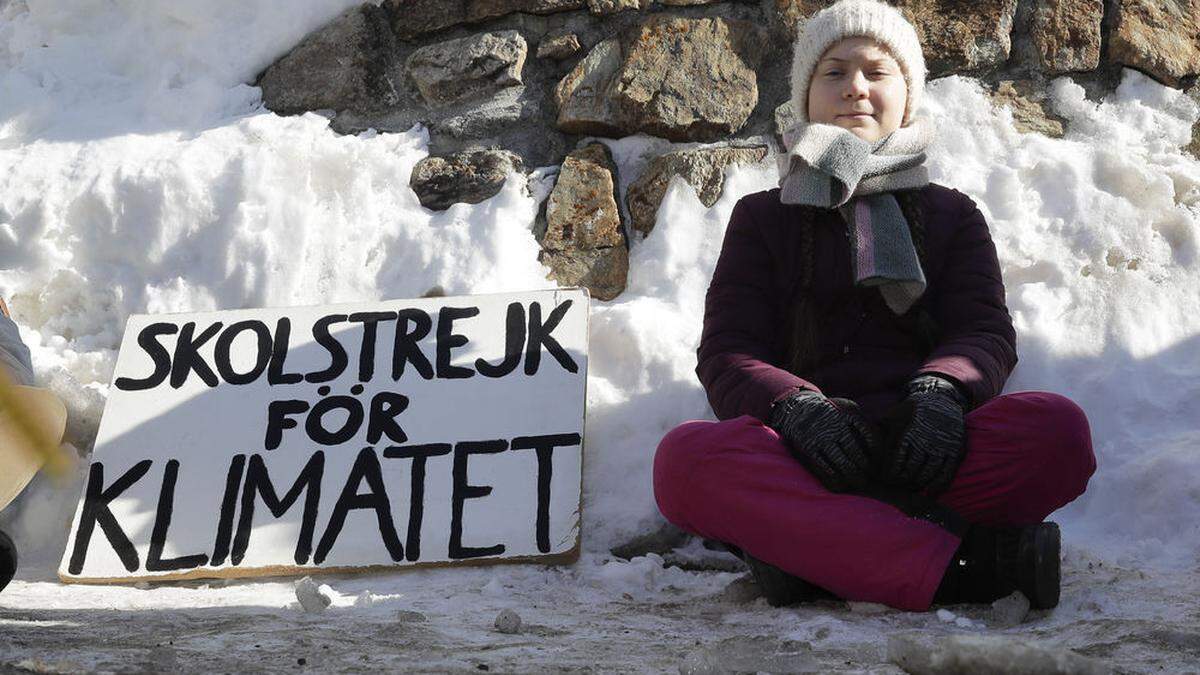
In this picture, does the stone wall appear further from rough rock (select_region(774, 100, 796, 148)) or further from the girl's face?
the girl's face

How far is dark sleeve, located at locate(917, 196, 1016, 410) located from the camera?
1831mm

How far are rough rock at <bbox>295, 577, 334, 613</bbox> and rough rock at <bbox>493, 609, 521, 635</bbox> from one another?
1.08ft

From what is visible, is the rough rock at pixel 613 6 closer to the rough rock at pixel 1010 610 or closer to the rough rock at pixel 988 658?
the rough rock at pixel 1010 610

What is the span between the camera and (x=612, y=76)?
273 cm

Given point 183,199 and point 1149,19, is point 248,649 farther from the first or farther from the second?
point 1149,19

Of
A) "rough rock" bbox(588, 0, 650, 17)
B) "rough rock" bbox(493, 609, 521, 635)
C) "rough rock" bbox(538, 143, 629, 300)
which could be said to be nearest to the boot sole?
"rough rock" bbox(493, 609, 521, 635)

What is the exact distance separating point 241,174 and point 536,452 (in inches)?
39.5

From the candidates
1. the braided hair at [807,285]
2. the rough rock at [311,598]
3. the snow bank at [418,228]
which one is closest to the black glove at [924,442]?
the braided hair at [807,285]

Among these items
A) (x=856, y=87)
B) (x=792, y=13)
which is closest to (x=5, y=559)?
(x=856, y=87)

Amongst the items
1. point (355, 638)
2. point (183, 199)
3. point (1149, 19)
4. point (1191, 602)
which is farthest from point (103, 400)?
point (1149, 19)

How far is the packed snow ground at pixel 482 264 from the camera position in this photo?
1.87 meters

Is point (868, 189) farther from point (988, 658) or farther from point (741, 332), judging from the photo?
point (988, 658)

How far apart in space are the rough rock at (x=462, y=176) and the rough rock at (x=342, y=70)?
0.24 m

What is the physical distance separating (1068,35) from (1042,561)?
1476 mm
